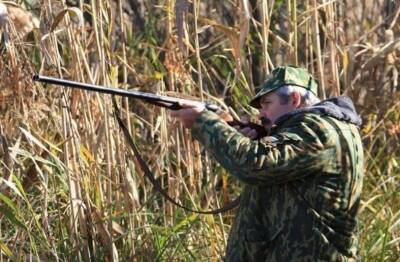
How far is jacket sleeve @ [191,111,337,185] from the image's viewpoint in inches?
140

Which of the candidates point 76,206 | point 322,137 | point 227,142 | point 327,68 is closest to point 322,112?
point 322,137

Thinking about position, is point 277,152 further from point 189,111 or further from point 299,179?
point 189,111

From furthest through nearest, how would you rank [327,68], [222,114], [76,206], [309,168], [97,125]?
[327,68]
[97,125]
[76,206]
[222,114]
[309,168]

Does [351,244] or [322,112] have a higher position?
[322,112]

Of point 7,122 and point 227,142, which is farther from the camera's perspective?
point 7,122

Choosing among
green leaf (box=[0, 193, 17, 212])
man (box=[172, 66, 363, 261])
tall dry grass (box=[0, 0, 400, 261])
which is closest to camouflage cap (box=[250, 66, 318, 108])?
man (box=[172, 66, 363, 261])

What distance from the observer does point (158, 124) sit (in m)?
5.13

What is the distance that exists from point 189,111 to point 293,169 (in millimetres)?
427

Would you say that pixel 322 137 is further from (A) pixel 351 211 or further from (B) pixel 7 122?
(B) pixel 7 122

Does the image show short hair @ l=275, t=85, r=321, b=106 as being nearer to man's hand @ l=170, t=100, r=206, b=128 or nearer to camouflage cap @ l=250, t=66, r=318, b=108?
camouflage cap @ l=250, t=66, r=318, b=108

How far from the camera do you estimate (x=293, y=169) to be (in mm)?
3572

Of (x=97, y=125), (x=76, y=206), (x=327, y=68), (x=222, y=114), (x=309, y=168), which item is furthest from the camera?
(x=327, y=68)

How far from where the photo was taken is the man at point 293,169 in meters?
3.59

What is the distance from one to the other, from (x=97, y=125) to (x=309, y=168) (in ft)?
5.51
